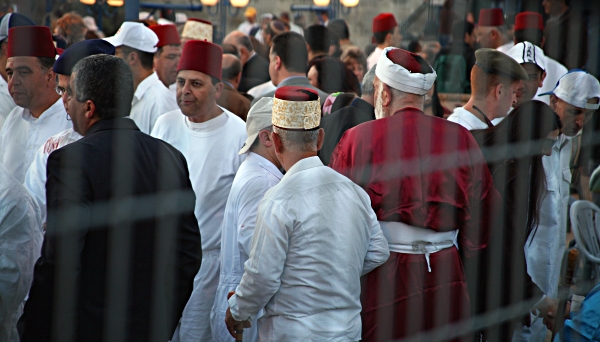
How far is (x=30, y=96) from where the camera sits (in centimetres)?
295

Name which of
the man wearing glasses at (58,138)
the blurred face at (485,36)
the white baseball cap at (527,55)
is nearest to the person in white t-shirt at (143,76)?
the man wearing glasses at (58,138)

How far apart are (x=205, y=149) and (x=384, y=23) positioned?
2.85 metres

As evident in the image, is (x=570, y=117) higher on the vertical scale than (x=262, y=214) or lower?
higher

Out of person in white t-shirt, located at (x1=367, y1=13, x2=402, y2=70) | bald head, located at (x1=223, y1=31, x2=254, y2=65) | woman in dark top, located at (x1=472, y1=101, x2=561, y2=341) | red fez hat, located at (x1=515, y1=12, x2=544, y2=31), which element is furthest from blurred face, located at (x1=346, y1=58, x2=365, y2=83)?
woman in dark top, located at (x1=472, y1=101, x2=561, y2=341)

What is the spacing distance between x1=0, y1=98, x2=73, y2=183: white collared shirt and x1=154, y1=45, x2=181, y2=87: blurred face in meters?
1.44

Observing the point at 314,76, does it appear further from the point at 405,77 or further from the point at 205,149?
the point at 405,77

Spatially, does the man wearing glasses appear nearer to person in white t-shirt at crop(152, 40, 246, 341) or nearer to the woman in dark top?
person in white t-shirt at crop(152, 40, 246, 341)

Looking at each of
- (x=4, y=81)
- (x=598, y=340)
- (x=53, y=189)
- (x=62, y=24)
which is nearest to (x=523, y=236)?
(x=598, y=340)

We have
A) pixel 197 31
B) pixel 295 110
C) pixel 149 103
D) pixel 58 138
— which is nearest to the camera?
pixel 295 110

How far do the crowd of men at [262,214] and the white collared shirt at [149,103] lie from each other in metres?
0.66

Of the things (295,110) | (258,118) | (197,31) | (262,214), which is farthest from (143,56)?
(262,214)

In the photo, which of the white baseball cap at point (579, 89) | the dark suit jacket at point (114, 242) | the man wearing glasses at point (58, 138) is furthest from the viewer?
the white baseball cap at point (579, 89)

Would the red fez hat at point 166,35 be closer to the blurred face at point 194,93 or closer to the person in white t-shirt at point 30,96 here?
the blurred face at point 194,93

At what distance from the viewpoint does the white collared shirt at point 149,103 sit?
385 centimetres
